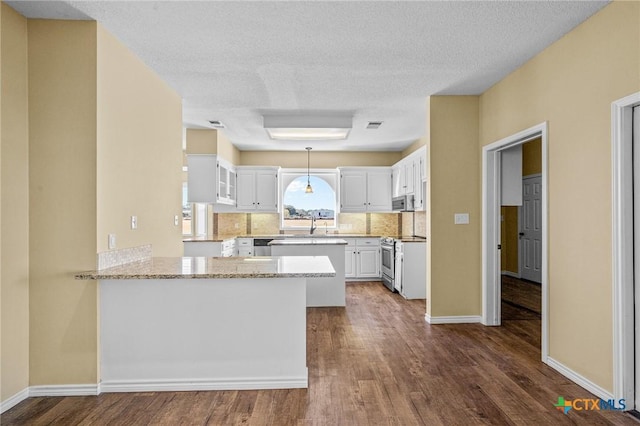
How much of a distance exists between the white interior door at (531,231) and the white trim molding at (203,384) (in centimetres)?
603

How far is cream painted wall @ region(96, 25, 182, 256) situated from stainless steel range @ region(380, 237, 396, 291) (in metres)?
3.43

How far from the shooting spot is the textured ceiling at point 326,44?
→ 262 centimetres

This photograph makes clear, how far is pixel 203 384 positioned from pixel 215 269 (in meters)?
0.83

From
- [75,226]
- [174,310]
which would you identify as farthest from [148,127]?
[174,310]

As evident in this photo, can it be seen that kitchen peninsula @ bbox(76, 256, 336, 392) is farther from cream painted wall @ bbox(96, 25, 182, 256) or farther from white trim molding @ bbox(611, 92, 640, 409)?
white trim molding @ bbox(611, 92, 640, 409)

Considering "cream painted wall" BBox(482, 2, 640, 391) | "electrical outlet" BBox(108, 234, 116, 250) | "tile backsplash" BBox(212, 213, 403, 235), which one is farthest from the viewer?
"tile backsplash" BBox(212, 213, 403, 235)

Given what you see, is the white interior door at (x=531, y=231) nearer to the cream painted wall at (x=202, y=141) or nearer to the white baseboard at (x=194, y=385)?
the cream painted wall at (x=202, y=141)

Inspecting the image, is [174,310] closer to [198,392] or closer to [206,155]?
[198,392]

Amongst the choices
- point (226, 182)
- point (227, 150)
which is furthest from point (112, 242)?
point (227, 150)

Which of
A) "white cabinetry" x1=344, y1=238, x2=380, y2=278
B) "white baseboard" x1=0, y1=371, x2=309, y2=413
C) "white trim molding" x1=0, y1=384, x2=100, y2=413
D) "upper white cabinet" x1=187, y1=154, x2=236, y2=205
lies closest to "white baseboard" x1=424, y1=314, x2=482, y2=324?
"white baseboard" x1=0, y1=371, x2=309, y2=413

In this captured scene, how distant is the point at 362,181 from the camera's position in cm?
775

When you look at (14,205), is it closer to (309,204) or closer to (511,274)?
(309,204)

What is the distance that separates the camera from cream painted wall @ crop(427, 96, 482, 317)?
4551 millimetres

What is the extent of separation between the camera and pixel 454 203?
180 inches
